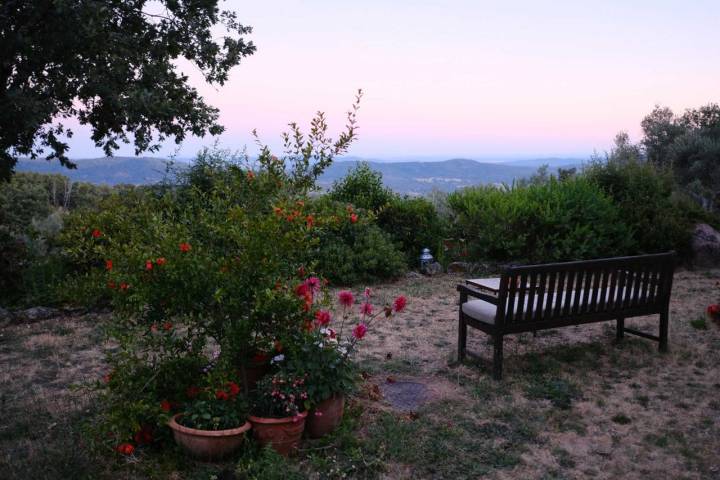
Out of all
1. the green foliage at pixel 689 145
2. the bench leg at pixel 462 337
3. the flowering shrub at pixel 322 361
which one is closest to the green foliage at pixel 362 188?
the bench leg at pixel 462 337

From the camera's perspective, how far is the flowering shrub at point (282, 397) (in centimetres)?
372

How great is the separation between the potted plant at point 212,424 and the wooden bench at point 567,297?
2436mm

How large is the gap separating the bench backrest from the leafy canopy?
4209mm

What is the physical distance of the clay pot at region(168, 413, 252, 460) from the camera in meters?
3.50

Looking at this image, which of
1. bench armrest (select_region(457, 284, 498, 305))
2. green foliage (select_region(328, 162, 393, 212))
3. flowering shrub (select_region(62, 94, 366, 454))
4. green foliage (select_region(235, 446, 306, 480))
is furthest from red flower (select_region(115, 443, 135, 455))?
green foliage (select_region(328, 162, 393, 212))

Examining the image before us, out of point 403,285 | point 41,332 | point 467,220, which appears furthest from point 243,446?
point 467,220

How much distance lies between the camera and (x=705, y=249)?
36.4 ft

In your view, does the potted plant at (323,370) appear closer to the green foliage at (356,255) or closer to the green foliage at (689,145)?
the green foliage at (356,255)

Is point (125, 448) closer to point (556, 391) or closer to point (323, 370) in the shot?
point (323, 370)

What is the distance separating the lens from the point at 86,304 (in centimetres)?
741

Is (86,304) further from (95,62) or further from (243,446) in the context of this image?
(243,446)

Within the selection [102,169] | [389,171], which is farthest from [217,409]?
[102,169]

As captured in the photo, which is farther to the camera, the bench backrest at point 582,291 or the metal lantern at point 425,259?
the metal lantern at point 425,259

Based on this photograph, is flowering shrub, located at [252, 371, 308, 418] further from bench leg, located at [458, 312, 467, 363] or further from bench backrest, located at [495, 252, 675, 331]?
bench leg, located at [458, 312, 467, 363]
